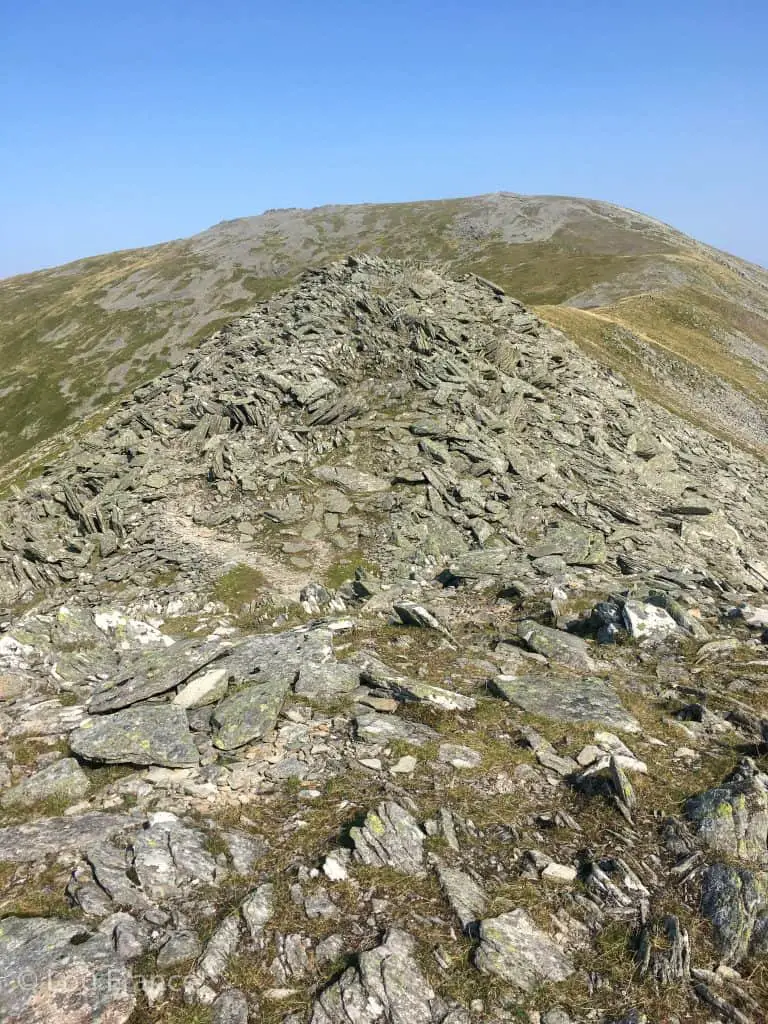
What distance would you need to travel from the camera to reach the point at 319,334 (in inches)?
1588

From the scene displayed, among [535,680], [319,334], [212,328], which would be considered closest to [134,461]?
[319,334]

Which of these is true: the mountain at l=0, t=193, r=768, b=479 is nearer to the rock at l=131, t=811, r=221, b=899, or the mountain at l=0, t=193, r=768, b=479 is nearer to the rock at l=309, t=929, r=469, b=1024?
the rock at l=131, t=811, r=221, b=899

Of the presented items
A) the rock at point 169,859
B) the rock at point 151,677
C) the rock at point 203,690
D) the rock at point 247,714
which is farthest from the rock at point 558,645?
the rock at point 169,859

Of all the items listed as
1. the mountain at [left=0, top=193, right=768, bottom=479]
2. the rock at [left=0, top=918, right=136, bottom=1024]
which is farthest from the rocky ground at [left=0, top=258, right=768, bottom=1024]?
the mountain at [left=0, top=193, right=768, bottom=479]

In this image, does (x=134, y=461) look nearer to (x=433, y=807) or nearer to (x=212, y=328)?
(x=433, y=807)

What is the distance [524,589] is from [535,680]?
20.1 feet

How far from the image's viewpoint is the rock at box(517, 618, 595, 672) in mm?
16891

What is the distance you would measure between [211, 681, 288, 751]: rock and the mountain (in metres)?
50.3

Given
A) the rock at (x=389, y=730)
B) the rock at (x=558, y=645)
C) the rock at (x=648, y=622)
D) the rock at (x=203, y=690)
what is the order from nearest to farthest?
the rock at (x=389, y=730), the rock at (x=203, y=690), the rock at (x=558, y=645), the rock at (x=648, y=622)

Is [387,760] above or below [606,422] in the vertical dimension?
below

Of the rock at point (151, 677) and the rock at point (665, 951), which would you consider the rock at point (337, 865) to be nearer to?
the rock at point (665, 951)

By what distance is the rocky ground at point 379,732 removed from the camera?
8.21m

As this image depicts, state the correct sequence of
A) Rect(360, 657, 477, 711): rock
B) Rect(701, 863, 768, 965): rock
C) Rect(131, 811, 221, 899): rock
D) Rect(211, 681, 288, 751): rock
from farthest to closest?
1. Rect(360, 657, 477, 711): rock
2. Rect(211, 681, 288, 751): rock
3. Rect(131, 811, 221, 899): rock
4. Rect(701, 863, 768, 965): rock

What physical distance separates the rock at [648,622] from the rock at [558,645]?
59.6 inches
